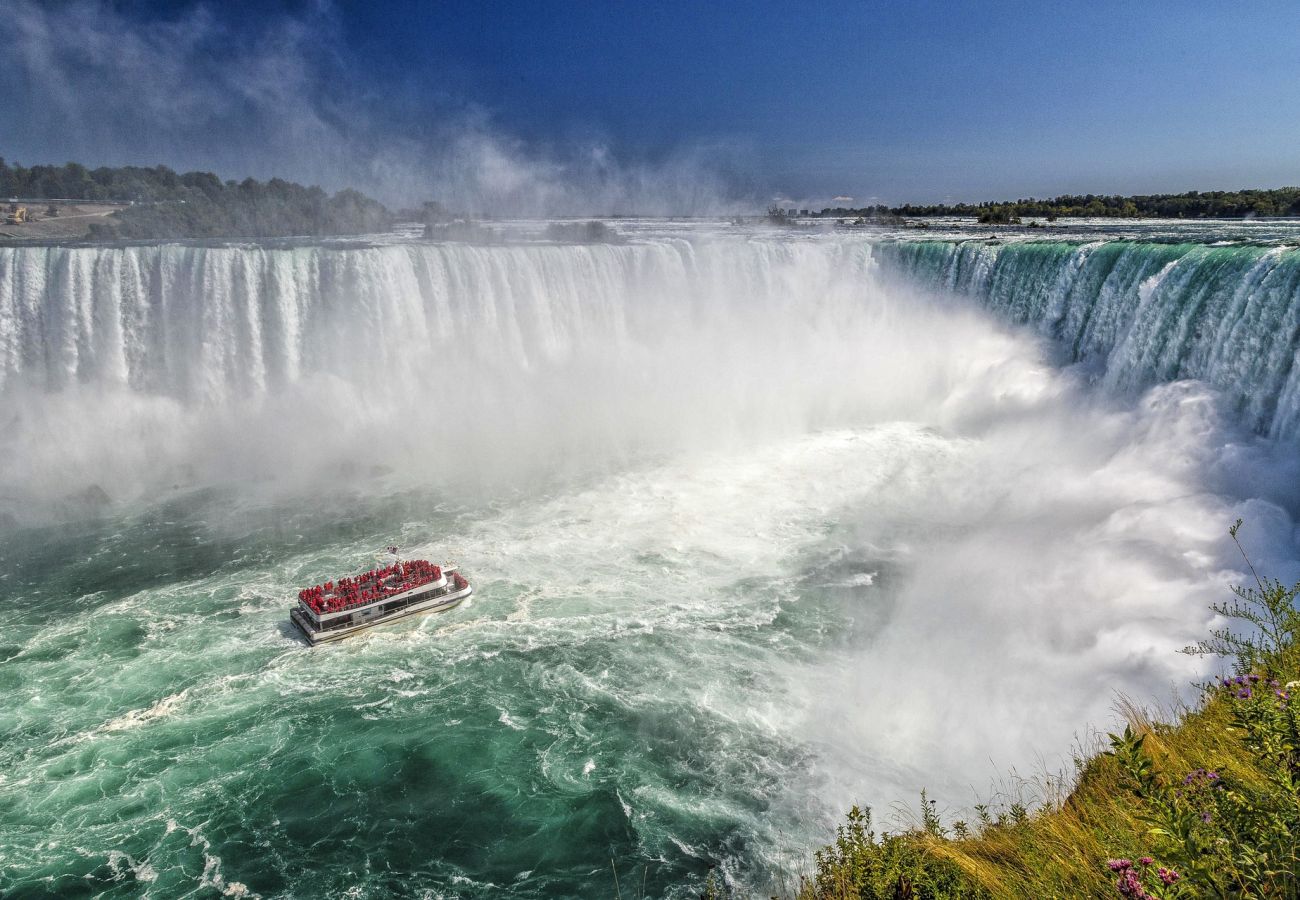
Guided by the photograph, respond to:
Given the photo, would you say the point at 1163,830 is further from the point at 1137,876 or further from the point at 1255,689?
the point at 1255,689

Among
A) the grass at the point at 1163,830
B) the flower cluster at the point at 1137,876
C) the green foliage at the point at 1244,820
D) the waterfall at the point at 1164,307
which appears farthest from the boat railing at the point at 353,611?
the waterfall at the point at 1164,307

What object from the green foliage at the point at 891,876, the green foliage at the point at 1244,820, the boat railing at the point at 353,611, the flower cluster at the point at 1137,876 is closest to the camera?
the green foliage at the point at 1244,820

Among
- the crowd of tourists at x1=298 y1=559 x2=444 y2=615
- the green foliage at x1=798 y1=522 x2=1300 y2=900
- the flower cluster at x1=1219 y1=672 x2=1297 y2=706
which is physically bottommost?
the crowd of tourists at x1=298 y1=559 x2=444 y2=615

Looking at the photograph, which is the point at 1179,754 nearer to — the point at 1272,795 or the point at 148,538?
the point at 1272,795

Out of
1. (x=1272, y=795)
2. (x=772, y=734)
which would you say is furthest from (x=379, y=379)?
(x=1272, y=795)

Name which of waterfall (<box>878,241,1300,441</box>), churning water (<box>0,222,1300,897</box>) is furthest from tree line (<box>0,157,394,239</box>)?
waterfall (<box>878,241,1300,441</box>)

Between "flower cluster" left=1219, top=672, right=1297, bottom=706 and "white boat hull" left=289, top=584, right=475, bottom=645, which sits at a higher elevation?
"flower cluster" left=1219, top=672, right=1297, bottom=706

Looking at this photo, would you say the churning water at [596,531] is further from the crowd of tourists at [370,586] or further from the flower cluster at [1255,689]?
the flower cluster at [1255,689]

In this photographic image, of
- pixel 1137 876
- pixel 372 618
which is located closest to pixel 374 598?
pixel 372 618

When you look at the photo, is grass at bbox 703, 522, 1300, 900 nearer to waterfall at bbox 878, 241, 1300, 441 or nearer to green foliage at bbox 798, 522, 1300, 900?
green foliage at bbox 798, 522, 1300, 900
